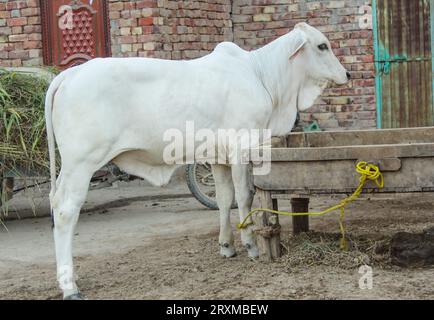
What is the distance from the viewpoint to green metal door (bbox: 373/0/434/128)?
9.56 m

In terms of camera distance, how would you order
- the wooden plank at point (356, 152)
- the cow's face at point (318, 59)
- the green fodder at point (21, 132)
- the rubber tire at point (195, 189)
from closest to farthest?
the wooden plank at point (356, 152) < the cow's face at point (318, 59) < the green fodder at point (21, 132) < the rubber tire at point (195, 189)

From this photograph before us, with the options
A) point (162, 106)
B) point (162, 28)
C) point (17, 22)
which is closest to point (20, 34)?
point (17, 22)

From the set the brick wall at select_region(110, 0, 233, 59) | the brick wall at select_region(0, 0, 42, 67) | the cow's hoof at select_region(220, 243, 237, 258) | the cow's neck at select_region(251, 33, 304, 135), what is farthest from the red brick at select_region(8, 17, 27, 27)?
the cow's hoof at select_region(220, 243, 237, 258)

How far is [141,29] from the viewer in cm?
947

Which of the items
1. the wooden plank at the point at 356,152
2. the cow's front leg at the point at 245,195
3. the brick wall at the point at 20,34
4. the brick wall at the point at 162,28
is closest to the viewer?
the wooden plank at the point at 356,152

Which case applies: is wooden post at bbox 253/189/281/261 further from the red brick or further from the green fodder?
the red brick

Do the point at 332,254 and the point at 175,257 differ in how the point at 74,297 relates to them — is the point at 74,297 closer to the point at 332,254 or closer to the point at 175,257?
the point at 175,257

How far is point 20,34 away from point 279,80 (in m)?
5.14

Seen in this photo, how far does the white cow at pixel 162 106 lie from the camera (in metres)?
5.12

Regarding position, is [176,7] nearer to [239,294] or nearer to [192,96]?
[192,96]

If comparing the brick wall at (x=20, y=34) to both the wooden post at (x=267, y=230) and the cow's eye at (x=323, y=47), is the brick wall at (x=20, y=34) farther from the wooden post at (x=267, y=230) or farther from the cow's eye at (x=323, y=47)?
the wooden post at (x=267, y=230)

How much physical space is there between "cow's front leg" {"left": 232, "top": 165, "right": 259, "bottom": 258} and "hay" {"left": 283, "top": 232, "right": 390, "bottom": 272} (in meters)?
0.24

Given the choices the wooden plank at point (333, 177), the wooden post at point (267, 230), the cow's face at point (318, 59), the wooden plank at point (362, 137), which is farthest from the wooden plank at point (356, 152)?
the wooden plank at point (362, 137)

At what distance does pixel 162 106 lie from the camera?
5438 mm
